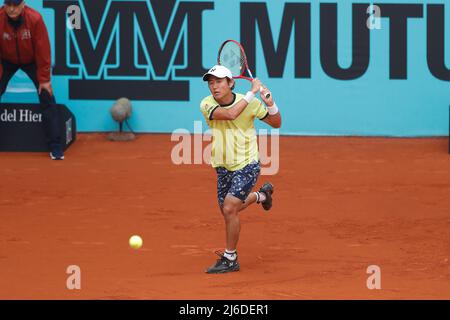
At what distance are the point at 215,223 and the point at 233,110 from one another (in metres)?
2.26

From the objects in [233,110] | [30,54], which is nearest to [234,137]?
[233,110]

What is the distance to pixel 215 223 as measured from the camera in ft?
33.2

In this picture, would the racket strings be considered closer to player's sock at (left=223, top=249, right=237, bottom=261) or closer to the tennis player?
the tennis player

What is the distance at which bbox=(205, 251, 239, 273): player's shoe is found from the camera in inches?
317

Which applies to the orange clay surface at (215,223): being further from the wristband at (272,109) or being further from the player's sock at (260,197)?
the wristband at (272,109)

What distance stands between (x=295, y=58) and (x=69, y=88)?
10.7 ft

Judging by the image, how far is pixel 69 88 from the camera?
50.3ft

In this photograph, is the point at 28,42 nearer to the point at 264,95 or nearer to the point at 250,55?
the point at 250,55

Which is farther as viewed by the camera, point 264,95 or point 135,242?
point 135,242

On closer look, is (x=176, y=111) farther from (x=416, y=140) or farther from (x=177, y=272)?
(x=177, y=272)

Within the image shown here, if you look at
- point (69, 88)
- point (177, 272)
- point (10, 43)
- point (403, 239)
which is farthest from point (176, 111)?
point (177, 272)

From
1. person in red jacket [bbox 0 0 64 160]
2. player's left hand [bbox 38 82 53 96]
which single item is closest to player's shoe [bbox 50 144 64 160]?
person in red jacket [bbox 0 0 64 160]

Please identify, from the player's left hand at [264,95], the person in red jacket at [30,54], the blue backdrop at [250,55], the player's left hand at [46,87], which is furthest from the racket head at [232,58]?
the blue backdrop at [250,55]

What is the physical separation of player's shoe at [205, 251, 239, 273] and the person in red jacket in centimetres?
625
